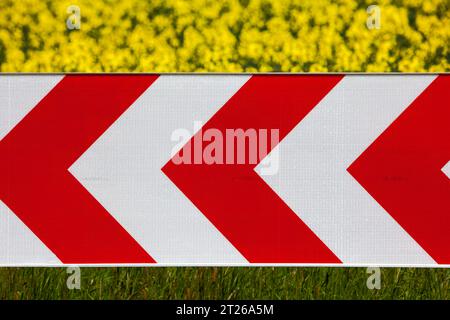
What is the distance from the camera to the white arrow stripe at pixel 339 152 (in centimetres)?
354

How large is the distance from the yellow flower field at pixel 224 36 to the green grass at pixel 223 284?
3.35 feet

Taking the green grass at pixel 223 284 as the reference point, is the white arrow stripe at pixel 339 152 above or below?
above

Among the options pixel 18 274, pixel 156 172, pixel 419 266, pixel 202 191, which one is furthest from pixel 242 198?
pixel 18 274

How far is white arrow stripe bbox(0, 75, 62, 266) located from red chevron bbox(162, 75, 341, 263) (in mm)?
720

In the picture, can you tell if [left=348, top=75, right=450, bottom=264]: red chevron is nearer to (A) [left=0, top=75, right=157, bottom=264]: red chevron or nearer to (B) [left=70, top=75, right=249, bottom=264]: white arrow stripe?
(B) [left=70, top=75, right=249, bottom=264]: white arrow stripe

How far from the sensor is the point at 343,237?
11.8 ft

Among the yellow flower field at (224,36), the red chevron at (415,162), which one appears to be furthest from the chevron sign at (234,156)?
the yellow flower field at (224,36)

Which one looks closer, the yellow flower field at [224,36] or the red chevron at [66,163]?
the red chevron at [66,163]

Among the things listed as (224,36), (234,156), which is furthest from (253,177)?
(224,36)

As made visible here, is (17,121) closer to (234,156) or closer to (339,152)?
(234,156)

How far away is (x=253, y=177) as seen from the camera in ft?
11.6

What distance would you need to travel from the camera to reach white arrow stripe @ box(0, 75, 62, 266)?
11.7 ft

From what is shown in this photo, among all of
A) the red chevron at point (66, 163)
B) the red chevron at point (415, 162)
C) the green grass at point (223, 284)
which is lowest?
the green grass at point (223, 284)

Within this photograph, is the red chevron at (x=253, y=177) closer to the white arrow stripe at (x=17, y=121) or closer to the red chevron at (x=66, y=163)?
the red chevron at (x=66, y=163)
